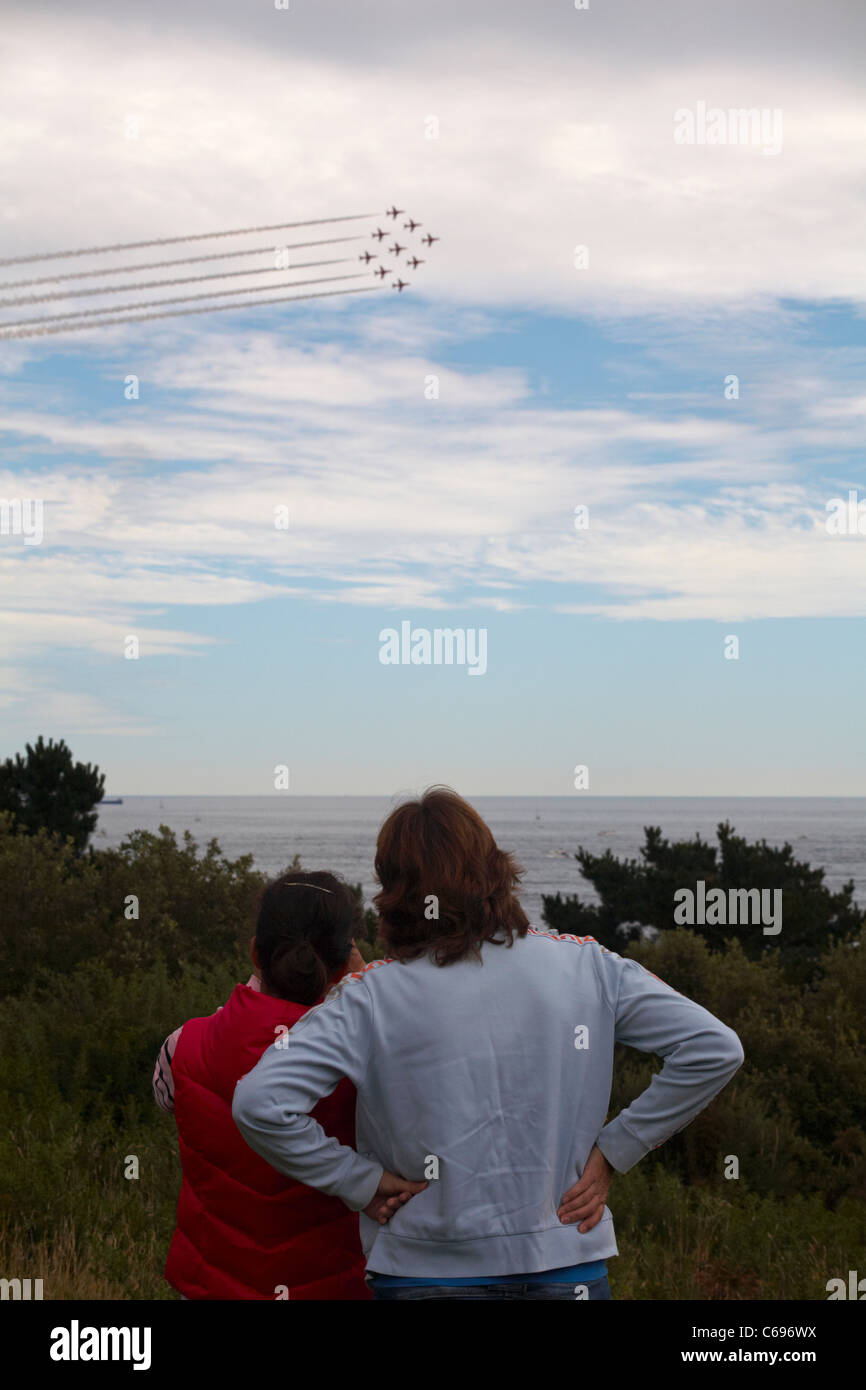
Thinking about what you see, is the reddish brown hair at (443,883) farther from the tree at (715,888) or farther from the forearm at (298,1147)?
the tree at (715,888)

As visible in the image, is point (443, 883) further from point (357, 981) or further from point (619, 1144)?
point (619, 1144)

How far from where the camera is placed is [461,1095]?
2742 mm

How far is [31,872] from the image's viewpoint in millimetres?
17859

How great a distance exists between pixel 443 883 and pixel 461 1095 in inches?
19.0

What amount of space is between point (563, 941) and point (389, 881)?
449mm

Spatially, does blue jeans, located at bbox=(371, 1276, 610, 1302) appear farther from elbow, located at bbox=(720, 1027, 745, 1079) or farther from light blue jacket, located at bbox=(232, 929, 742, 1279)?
elbow, located at bbox=(720, 1027, 745, 1079)

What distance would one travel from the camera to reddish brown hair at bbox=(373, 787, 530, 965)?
9.27 ft

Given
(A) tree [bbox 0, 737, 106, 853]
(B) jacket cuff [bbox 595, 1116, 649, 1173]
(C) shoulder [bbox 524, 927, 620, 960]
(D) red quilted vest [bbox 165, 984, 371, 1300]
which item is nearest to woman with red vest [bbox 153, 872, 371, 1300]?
(D) red quilted vest [bbox 165, 984, 371, 1300]

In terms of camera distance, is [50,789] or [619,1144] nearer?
[619,1144]

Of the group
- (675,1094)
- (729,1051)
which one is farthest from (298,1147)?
(729,1051)

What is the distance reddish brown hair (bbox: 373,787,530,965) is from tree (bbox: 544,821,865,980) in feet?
73.2

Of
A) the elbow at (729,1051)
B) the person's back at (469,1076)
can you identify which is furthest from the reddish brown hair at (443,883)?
the elbow at (729,1051)

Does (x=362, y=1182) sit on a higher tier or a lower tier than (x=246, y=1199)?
higher

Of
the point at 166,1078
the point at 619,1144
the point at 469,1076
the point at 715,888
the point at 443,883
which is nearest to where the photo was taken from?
the point at 469,1076
